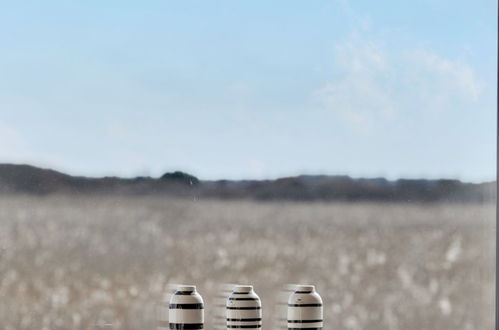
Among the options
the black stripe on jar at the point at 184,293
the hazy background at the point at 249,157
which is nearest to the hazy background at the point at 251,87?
the hazy background at the point at 249,157

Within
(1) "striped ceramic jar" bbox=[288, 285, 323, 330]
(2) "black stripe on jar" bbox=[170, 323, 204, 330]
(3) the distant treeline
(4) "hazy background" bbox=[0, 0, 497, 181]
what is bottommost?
(2) "black stripe on jar" bbox=[170, 323, 204, 330]

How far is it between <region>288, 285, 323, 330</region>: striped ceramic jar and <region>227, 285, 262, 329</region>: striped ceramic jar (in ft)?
0.21

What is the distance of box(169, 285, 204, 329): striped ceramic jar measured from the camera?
1755 mm

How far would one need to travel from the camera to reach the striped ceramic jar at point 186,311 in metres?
1.75

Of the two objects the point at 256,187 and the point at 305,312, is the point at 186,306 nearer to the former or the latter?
the point at 305,312

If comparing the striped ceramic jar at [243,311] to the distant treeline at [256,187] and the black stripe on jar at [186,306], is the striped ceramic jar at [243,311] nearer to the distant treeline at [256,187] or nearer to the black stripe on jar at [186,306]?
the black stripe on jar at [186,306]

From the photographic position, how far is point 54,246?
1.91 meters

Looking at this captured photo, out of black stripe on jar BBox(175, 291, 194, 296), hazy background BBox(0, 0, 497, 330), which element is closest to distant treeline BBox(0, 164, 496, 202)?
hazy background BBox(0, 0, 497, 330)

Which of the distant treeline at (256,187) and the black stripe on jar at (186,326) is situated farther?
the distant treeline at (256,187)

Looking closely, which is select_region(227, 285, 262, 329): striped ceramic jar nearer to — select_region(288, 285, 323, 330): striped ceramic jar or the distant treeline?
select_region(288, 285, 323, 330): striped ceramic jar

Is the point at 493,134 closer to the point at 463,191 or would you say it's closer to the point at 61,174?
the point at 463,191

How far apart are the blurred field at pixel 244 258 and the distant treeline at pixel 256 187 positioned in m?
0.02

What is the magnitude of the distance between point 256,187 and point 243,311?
1.10ft

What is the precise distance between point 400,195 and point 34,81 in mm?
835
